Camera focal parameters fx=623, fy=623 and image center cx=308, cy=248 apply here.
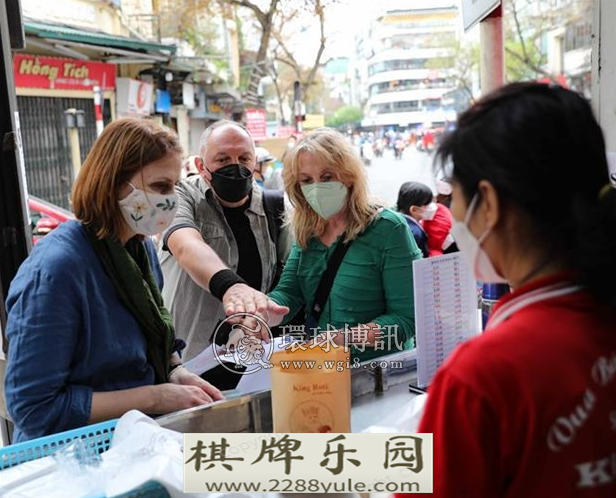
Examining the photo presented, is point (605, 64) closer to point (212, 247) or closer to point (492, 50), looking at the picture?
point (492, 50)

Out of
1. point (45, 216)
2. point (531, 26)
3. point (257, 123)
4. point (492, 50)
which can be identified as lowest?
point (45, 216)

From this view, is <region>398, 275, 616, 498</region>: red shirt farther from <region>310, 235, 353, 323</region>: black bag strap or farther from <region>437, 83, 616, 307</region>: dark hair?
<region>310, 235, 353, 323</region>: black bag strap

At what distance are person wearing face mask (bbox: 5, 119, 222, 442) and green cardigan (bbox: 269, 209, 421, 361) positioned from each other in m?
0.46

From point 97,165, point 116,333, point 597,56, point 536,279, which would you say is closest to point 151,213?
point 97,165

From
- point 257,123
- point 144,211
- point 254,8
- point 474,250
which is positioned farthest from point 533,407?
point 257,123

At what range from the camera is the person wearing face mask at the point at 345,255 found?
5.76 ft

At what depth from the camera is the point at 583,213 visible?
0.69 m

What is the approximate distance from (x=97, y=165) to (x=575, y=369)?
117 cm

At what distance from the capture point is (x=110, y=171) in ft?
4.81

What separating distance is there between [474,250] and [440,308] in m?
0.72

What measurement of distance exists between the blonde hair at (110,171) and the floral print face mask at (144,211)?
0.02 meters

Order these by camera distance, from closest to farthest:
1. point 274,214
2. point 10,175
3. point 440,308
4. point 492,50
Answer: point 440,308 → point 10,175 → point 492,50 → point 274,214

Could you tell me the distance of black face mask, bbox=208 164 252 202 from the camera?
2137mm

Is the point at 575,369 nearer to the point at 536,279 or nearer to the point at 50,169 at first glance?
the point at 536,279
